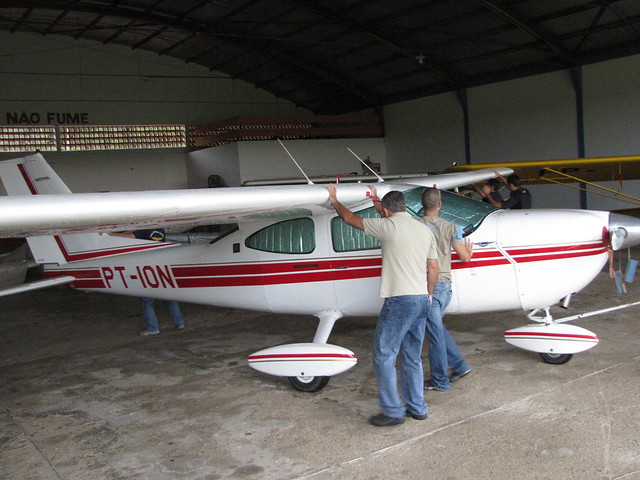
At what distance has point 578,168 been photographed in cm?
1109

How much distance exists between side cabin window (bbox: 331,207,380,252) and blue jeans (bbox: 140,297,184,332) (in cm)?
301

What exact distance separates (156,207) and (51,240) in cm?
418

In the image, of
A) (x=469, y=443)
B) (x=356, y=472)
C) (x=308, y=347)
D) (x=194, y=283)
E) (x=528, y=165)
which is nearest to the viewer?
(x=356, y=472)

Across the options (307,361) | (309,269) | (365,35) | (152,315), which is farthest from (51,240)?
(365,35)

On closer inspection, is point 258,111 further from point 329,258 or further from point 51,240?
point 329,258

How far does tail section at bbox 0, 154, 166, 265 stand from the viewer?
297 inches

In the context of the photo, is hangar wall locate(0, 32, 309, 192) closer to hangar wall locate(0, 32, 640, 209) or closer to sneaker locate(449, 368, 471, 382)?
hangar wall locate(0, 32, 640, 209)

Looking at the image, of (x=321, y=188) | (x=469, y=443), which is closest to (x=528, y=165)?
(x=321, y=188)

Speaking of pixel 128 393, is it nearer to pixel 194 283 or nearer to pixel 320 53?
pixel 194 283

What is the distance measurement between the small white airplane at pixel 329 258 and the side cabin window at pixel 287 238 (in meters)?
0.01

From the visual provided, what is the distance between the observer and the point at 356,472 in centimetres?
389

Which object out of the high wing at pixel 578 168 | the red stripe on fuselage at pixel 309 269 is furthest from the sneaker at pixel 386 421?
the high wing at pixel 578 168

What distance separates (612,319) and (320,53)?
51.1 ft

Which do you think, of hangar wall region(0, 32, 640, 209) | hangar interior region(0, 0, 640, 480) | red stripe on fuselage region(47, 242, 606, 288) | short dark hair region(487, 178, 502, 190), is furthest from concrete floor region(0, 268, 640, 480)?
hangar wall region(0, 32, 640, 209)
